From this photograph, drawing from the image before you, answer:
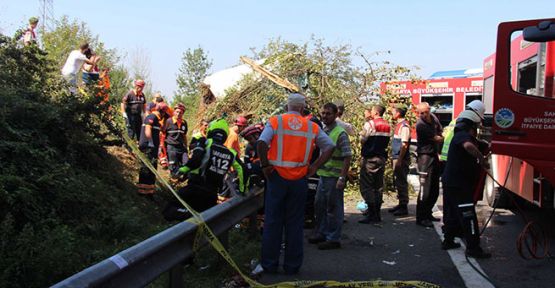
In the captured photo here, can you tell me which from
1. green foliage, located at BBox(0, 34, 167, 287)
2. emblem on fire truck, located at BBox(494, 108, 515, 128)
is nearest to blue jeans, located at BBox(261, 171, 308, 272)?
green foliage, located at BBox(0, 34, 167, 287)

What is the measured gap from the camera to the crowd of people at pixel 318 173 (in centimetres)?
554

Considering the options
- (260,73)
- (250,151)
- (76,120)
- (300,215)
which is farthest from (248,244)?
(260,73)

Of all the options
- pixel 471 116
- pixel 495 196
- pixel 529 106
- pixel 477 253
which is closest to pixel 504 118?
pixel 529 106

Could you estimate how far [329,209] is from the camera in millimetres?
6809

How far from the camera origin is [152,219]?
8203 millimetres

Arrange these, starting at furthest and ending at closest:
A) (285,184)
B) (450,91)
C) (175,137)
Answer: (450,91) < (175,137) < (285,184)

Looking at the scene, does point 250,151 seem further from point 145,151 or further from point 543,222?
point 543,222

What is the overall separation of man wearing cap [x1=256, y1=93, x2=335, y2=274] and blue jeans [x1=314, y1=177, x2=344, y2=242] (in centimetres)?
123

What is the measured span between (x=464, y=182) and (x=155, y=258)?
3.89 meters

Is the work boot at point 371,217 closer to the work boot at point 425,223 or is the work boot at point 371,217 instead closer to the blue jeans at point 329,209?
the work boot at point 425,223

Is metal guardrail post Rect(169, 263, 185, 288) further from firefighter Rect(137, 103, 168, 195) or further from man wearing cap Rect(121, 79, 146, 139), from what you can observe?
man wearing cap Rect(121, 79, 146, 139)

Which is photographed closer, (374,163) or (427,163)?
(427,163)

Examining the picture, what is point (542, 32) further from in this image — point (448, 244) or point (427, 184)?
point (427, 184)

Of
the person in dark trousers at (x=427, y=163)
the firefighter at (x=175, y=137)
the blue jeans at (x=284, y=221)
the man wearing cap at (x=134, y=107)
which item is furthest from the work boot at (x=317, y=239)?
the man wearing cap at (x=134, y=107)
